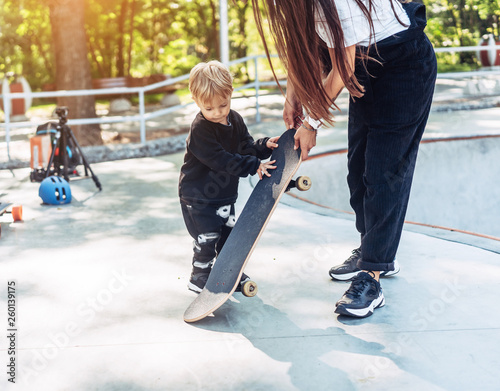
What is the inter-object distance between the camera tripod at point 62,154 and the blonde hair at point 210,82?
3089 mm

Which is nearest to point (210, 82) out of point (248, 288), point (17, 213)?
point (248, 288)

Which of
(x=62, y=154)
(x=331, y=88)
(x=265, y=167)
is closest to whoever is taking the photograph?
(x=331, y=88)

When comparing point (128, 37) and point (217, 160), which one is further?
point (128, 37)

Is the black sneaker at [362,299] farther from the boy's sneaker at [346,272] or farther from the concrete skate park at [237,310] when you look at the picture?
the boy's sneaker at [346,272]

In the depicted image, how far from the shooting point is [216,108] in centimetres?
304

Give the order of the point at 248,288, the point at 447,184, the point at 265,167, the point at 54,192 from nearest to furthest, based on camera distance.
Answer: the point at 248,288 → the point at 265,167 → the point at 54,192 → the point at 447,184

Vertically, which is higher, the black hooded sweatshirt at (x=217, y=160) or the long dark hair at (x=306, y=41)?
the long dark hair at (x=306, y=41)

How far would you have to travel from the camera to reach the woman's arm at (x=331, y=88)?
2631 mm

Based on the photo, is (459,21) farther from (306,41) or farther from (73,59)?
(306,41)

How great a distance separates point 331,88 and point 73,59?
23.4 feet

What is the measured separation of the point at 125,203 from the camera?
5.42 metres

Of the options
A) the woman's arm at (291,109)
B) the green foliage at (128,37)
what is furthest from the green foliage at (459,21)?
the woman's arm at (291,109)

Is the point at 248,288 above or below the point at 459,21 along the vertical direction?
below

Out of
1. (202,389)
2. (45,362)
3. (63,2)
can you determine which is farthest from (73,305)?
(63,2)
